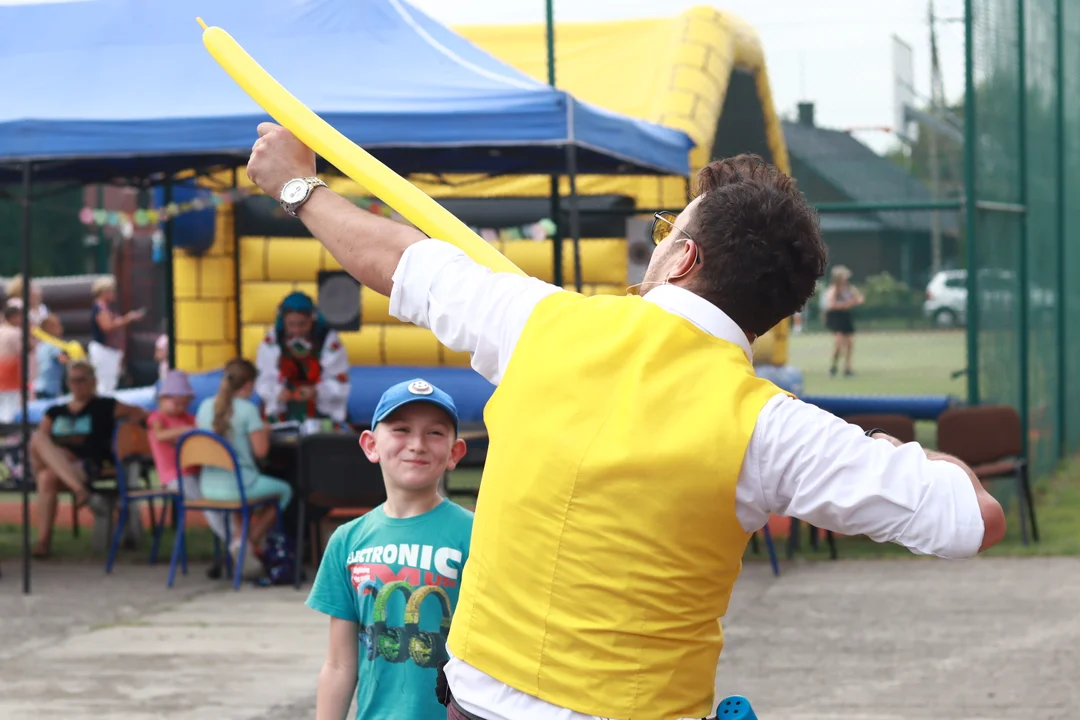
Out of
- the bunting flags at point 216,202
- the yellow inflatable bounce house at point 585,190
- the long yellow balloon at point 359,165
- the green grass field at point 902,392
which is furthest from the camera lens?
the yellow inflatable bounce house at point 585,190

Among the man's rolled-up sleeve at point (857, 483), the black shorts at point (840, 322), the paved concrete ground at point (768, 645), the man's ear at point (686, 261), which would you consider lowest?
the paved concrete ground at point (768, 645)

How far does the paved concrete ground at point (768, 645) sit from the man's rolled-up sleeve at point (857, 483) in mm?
3971

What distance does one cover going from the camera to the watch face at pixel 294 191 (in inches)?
80.8

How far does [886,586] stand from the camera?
8344 mm

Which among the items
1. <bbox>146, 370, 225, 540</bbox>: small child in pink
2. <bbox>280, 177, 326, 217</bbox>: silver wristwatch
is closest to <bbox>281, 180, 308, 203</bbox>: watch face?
<bbox>280, 177, 326, 217</bbox>: silver wristwatch

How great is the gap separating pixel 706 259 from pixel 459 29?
12.9 m

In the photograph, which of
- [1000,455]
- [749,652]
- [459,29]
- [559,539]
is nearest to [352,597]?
[559,539]

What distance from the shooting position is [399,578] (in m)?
3.12

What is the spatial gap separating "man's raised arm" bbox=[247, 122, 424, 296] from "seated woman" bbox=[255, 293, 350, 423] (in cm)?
718

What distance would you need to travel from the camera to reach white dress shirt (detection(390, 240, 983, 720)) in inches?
69.7

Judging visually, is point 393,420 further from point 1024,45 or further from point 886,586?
point 1024,45

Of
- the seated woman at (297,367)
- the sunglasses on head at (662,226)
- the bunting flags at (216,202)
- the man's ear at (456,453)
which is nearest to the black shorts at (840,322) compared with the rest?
the bunting flags at (216,202)

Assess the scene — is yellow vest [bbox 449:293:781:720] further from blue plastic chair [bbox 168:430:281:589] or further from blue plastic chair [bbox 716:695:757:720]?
blue plastic chair [bbox 168:430:281:589]

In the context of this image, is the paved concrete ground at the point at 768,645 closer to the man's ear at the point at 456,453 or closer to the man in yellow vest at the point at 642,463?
the man's ear at the point at 456,453
